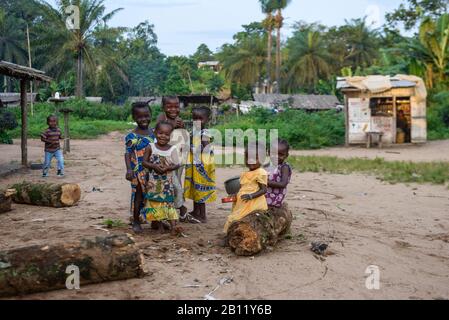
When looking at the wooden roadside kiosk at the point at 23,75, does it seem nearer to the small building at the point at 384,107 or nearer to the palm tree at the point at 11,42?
the small building at the point at 384,107

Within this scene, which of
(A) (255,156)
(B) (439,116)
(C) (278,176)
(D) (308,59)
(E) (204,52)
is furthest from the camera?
(E) (204,52)

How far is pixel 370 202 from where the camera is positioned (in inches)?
276

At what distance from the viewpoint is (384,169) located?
1064cm

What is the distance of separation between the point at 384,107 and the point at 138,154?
14768 mm

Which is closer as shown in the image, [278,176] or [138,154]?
[278,176]

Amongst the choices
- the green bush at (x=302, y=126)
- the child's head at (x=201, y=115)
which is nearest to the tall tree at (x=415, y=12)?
the green bush at (x=302, y=126)

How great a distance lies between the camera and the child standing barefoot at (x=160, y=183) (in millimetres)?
4590

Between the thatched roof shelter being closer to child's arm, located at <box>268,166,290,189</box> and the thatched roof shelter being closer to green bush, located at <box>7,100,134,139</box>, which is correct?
child's arm, located at <box>268,166,290,189</box>

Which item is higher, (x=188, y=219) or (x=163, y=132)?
(x=163, y=132)

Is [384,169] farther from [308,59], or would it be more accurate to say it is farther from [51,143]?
[308,59]

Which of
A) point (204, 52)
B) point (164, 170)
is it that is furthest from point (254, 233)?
point (204, 52)

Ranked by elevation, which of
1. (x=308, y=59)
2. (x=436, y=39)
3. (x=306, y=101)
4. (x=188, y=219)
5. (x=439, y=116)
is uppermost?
(x=308, y=59)

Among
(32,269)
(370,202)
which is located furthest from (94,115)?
(32,269)
